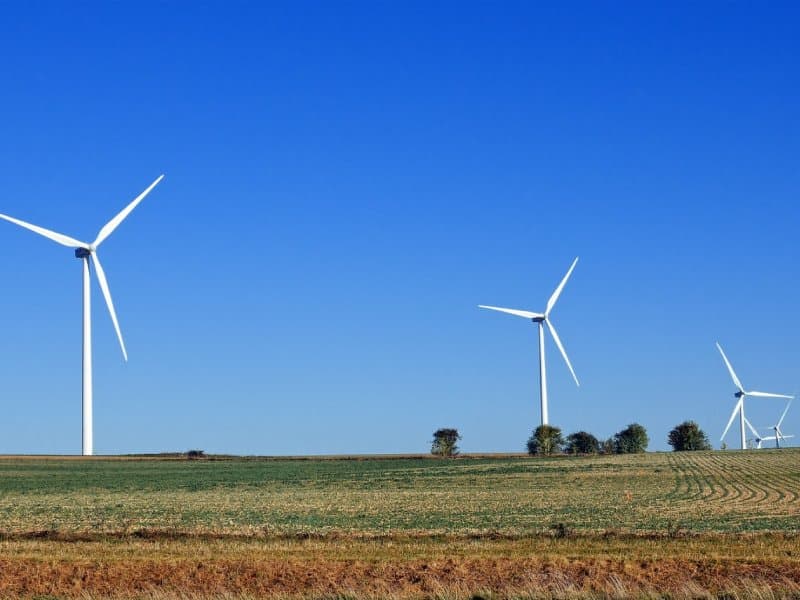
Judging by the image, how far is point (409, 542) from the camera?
34.8m

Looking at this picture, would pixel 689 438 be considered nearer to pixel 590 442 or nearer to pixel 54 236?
pixel 590 442

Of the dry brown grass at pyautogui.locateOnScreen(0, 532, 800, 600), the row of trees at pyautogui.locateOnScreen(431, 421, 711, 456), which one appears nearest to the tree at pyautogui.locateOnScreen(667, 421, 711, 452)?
the row of trees at pyautogui.locateOnScreen(431, 421, 711, 456)

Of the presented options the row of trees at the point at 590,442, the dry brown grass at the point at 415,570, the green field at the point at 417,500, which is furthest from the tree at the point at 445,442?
the dry brown grass at the point at 415,570

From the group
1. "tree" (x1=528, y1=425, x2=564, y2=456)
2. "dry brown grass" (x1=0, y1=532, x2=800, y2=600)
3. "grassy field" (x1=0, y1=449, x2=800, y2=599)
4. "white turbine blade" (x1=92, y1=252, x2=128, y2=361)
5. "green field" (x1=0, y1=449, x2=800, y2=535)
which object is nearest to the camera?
"dry brown grass" (x1=0, y1=532, x2=800, y2=600)

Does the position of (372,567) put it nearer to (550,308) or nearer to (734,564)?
(734,564)

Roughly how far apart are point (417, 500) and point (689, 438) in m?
140

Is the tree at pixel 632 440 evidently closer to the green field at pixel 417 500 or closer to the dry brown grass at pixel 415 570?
the green field at pixel 417 500

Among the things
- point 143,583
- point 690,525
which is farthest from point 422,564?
point 690,525

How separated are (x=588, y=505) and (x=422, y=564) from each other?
89.2 feet

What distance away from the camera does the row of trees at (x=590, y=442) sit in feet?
576

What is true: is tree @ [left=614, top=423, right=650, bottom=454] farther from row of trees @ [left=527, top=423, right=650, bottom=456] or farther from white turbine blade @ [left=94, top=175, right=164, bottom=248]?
white turbine blade @ [left=94, top=175, right=164, bottom=248]

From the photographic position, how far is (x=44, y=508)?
188ft

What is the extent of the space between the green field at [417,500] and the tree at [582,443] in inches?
2619

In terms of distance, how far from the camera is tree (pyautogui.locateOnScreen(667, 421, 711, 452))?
192 m
